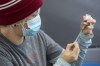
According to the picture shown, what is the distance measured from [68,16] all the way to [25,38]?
820 mm

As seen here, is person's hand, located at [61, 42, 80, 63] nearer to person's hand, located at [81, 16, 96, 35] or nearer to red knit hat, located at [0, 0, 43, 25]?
person's hand, located at [81, 16, 96, 35]

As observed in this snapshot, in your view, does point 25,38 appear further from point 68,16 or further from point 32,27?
point 68,16

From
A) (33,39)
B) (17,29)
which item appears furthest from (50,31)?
(17,29)

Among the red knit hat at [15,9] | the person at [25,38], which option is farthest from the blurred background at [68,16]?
the red knit hat at [15,9]

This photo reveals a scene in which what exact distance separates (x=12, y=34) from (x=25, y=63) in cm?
17

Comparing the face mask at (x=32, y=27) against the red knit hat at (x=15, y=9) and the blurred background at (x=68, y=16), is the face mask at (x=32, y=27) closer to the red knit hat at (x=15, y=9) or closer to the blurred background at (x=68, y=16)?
the red knit hat at (x=15, y=9)

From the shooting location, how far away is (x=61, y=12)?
2459mm

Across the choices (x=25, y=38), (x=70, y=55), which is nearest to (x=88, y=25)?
(x=70, y=55)

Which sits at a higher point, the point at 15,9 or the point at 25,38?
the point at 15,9

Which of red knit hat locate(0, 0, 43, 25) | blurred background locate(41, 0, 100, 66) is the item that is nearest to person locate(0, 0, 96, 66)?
red knit hat locate(0, 0, 43, 25)

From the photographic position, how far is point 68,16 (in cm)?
247

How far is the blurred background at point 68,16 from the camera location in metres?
2.44

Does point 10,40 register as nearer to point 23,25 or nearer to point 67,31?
point 23,25

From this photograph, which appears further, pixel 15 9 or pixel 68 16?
pixel 68 16
